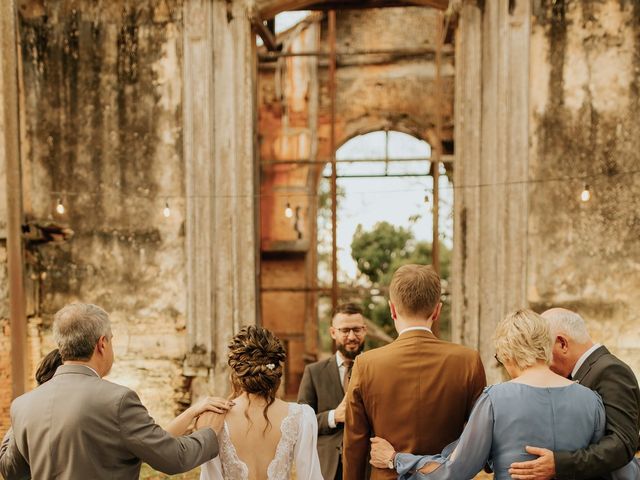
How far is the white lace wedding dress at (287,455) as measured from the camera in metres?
2.57

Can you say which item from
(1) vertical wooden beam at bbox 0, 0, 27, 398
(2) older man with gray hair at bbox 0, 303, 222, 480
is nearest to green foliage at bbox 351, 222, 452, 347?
(1) vertical wooden beam at bbox 0, 0, 27, 398

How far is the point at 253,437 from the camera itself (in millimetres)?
2580

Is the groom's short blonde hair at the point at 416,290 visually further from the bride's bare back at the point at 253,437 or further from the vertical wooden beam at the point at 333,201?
the vertical wooden beam at the point at 333,201

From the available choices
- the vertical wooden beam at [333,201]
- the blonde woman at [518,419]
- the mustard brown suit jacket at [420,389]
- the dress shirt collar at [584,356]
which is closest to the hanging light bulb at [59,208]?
the vertical wooden beam at [333,201]

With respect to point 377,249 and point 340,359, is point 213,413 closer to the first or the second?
point 340,359

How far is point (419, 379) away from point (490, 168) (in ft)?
17.5

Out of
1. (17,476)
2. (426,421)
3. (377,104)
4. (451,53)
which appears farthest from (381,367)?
(377,104)

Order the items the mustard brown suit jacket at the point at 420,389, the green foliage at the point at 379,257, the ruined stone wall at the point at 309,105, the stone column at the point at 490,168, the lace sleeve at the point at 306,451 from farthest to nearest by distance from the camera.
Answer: the green foliage at the point at 379,257 → the ruined stone wall at the point at 309,105 → the stone column at the point at 490,168 → the lace sleeve at the point at 306,451 → the mustard brown suit jacket at the point at 420,389

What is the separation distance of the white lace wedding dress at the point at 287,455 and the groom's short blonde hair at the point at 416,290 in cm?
66

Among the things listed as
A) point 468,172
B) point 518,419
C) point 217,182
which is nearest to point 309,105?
point 217,182

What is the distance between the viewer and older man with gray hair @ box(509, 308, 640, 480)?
7.98 feet

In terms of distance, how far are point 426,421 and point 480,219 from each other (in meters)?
5.28

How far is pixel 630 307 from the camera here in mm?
7133

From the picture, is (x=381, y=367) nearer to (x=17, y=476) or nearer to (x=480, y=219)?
(x=17, y=476)
